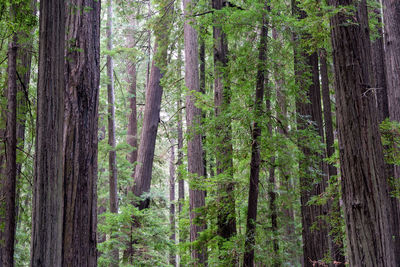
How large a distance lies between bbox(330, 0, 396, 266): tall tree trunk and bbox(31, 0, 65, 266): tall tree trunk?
158 inches

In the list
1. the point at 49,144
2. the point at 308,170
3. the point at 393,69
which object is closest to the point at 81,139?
the point at 49,144

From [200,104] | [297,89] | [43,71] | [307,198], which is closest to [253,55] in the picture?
[297,89]

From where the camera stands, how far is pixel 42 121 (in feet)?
10.0

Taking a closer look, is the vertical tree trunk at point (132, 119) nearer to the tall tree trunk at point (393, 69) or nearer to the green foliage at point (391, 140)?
the tall tree trunk at point (393, 69)

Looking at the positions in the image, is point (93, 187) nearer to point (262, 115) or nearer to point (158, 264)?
point (262, 115)

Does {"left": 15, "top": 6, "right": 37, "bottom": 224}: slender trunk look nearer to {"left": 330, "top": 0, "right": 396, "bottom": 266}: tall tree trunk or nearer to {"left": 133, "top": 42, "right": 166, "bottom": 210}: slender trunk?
{"left": 330, "top": 0, "right": 396, "bottom": 266}: tall tree trunk

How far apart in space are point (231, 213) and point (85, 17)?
17.5 feet

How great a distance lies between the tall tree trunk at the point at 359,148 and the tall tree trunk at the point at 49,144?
401 cm

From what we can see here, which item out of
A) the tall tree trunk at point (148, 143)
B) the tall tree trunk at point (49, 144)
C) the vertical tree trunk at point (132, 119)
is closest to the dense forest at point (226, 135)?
the tall tree trunk at point (49, 144)

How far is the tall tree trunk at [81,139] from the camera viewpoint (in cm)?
457

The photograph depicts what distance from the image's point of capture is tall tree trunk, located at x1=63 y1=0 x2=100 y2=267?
4.57 metres

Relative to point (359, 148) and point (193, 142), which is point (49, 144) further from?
point (193, 142)

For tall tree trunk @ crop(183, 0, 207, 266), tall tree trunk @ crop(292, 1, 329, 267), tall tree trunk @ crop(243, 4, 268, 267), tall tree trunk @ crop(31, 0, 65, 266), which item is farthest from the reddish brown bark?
tall tree trunk @ crop(31, 0, 65, 266)

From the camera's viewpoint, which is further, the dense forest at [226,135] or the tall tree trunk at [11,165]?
the tall tree trunk at [11,165]
